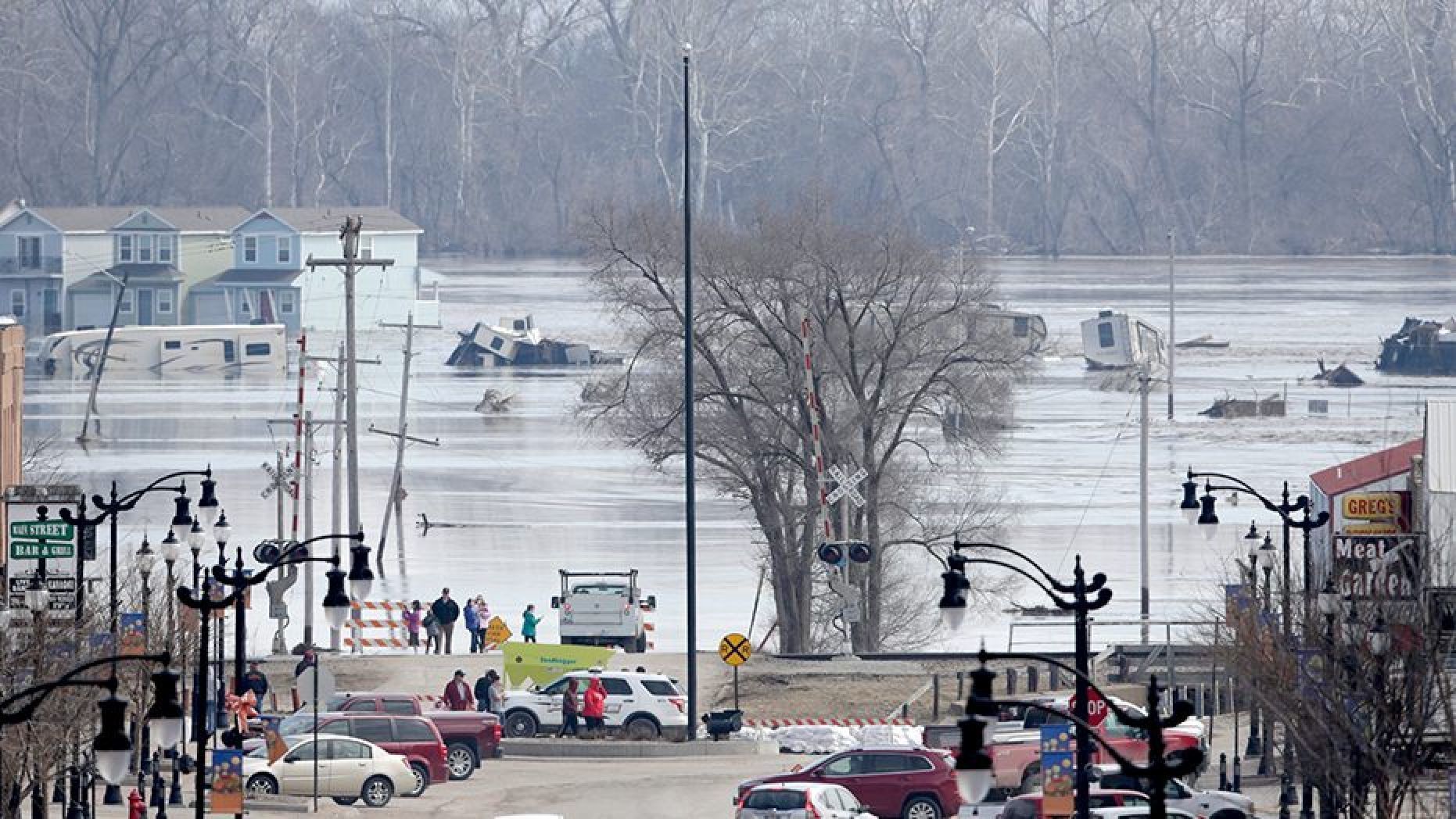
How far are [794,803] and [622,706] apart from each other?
10.5m

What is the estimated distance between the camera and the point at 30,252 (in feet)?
420

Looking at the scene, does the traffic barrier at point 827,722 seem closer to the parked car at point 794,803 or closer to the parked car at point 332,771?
the parked car at point 332,771

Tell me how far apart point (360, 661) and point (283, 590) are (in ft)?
5.46

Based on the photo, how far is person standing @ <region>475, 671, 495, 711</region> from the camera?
38.5 metres

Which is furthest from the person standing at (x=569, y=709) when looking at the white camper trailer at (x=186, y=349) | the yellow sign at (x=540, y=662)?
the white camper trailer at (x=186, y=349)

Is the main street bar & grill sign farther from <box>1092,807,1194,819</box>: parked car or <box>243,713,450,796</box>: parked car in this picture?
<box>243,713,450,796</box>: parked car

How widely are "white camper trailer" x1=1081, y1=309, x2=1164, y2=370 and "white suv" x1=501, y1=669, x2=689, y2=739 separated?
6957cm

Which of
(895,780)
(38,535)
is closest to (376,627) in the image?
(895,780)

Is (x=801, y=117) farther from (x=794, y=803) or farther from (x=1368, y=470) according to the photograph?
(x=794, y=803)

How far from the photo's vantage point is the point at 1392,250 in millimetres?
163625

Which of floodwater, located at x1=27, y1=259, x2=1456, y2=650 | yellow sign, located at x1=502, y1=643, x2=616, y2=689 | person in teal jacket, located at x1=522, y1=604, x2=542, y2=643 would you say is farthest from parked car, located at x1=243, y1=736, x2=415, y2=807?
person in teal jacket, located at x1=522, y1=604, x2=542, y2=643

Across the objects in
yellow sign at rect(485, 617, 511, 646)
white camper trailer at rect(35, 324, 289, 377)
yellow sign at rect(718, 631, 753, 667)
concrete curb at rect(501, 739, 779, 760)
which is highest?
white camper trailer at rect(35, 324, 289, 377)

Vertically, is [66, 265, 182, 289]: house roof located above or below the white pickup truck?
above

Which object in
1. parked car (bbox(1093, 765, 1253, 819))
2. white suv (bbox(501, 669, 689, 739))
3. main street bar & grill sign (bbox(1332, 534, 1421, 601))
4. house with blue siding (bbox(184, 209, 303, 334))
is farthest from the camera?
house with blue siding (bbox(184, 209, 303, 334))
